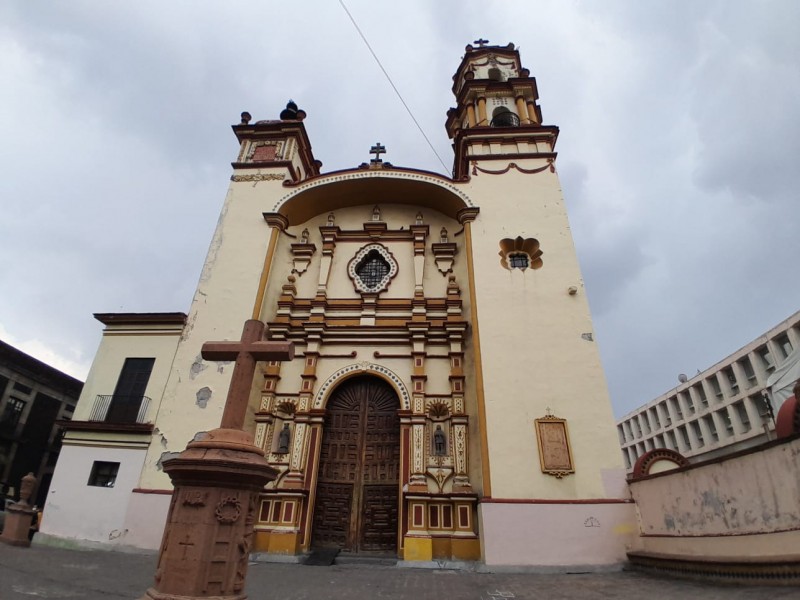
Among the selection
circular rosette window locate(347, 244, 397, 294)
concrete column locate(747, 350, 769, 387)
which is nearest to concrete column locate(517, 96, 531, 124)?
circular rosette window locate(347, 244, 397, 294)

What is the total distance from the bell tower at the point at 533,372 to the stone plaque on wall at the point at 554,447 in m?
0.02

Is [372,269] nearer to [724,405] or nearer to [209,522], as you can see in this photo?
[209,522]

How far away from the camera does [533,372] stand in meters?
8.75

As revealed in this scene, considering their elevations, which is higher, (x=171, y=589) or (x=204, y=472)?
(x=204, y=472)

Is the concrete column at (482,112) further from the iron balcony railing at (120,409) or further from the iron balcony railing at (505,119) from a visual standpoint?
the iron balcony railing at (120,409)

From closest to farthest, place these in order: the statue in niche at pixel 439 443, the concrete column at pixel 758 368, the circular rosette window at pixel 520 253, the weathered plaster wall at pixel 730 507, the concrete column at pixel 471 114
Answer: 1. the weathered plaster wall at pixel 730 507
2. the statue in niche at pixel 439 443
3. the circular rosette window at pixel 520 253
4. the concrete column at pixel 471 114
5. the concrete column at pixel 758 368

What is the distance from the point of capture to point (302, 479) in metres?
8.62

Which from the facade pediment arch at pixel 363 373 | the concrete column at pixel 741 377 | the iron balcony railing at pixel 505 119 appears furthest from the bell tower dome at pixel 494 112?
the concrete column at pixel 741 377

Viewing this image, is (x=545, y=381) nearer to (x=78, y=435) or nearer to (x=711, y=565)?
(x=711, y=565)

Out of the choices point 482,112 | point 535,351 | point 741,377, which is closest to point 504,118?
point 482,112

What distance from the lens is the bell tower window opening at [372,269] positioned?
37.6ft

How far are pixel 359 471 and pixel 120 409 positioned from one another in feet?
19.4

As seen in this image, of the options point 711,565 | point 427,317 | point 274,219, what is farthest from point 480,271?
point 711,565

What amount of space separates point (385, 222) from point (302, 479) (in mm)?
6769
